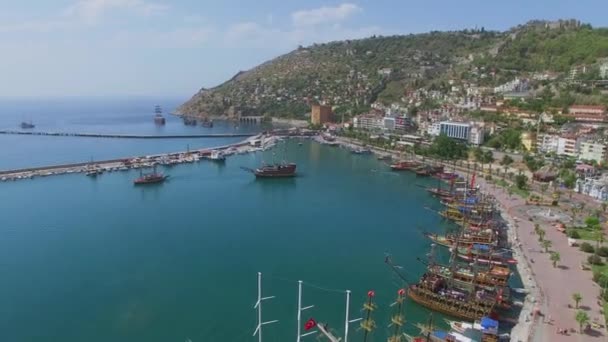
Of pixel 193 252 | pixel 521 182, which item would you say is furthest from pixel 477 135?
pixel 193 252

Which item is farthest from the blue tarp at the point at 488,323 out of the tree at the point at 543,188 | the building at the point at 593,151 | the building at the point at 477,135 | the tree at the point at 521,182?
the building at the point at 477,135

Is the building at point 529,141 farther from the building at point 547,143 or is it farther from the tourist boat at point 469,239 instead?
the tourist boat at point 469,239

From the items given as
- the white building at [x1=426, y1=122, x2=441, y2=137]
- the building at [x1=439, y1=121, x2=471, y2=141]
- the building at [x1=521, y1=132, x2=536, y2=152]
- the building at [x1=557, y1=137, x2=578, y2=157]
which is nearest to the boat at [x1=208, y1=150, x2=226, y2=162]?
the building at [x1=439, y1=121, x2=471, y2=141]

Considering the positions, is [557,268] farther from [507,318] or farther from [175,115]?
[175,115]

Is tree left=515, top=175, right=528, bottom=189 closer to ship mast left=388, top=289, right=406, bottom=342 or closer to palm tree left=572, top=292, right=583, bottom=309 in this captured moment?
palm tree left=572, top=292, right=583, bottom=309

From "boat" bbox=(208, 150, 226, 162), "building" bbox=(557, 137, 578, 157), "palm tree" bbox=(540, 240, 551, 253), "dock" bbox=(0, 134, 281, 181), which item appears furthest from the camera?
"boat" bbox=(208, 150, 226, 162)

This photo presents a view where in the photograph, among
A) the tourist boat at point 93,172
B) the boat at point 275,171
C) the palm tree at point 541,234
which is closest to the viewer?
the palm tree at point 541,234
